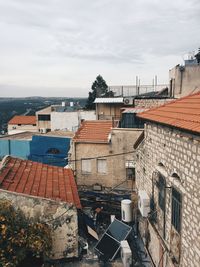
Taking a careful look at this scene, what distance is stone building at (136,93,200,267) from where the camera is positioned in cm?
586

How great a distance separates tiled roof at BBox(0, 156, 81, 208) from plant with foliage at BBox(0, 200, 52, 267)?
1.11 m

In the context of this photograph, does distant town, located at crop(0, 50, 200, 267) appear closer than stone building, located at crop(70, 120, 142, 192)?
Yes

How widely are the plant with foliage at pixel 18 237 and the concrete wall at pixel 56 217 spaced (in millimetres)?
212

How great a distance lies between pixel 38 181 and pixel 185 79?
1701 cm

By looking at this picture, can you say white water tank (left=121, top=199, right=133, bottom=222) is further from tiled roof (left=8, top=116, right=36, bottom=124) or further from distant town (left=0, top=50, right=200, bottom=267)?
tiled roof (left=8, top=116, right=36, bottom=124)

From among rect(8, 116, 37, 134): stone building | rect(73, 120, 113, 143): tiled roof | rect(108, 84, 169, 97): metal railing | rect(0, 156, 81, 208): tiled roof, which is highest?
rect(108, 84, 169, 97): metal railing

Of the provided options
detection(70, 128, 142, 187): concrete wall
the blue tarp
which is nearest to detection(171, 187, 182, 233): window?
detection(70, 128, 142, 187): concrete wall

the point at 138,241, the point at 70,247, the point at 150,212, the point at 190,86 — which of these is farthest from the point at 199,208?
the point at 190,86

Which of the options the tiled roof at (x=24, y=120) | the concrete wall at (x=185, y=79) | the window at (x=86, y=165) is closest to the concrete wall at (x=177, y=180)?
the window at (x=86, y=165)

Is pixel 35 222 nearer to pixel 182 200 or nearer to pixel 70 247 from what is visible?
pixel 70 247

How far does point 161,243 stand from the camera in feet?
26.2

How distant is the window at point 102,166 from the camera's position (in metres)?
17.8

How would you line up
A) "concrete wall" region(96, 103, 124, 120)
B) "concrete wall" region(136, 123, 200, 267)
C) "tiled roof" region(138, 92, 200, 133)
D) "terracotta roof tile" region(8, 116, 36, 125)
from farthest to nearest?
"terracotta roof tile" region(8, 116, 36, 125), "concrete wall" region(96, 103, 124, 120), "tiled roof" region(138, 92, 200, 133), "concrete wall" region(136, 123, 200, 267)

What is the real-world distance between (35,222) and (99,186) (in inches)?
391
